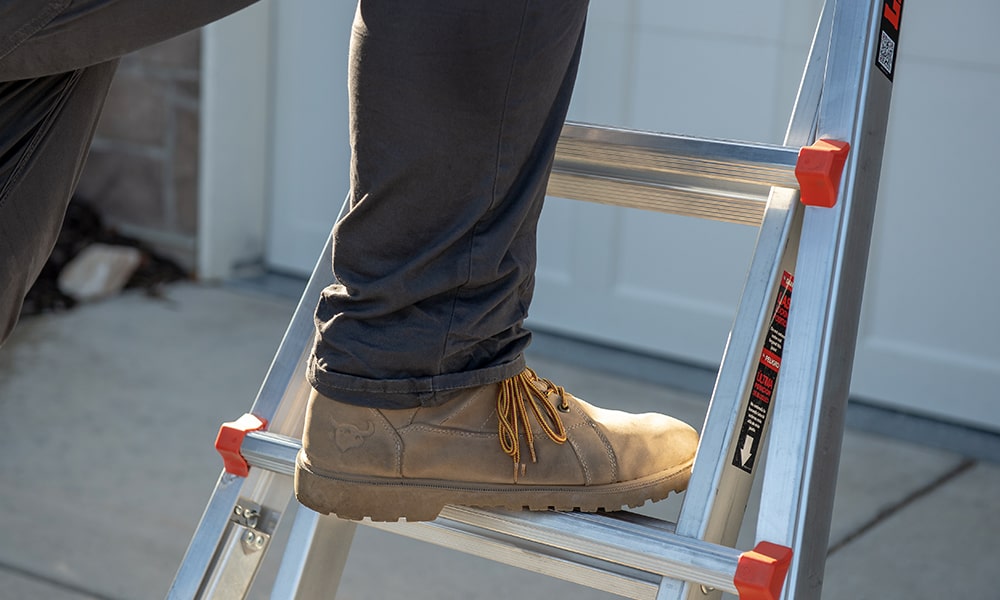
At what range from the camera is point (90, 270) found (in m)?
3.28

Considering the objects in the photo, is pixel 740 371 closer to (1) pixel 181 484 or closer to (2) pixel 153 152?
(1) pixel 181 484

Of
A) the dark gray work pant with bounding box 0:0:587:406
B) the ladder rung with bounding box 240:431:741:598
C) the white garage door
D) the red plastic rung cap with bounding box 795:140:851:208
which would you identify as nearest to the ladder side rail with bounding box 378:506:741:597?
the ladder rung with bounding box 240:431:741:598

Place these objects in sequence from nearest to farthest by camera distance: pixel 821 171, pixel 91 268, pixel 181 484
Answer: pixel 821 171, pixel 181 484, pixel 91 268

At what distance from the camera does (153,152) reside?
338 cm

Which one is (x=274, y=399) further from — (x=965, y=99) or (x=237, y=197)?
(x=237, y=197)

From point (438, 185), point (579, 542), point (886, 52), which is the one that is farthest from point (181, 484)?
point (886, 52)

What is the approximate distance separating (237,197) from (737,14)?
1503 millimetres

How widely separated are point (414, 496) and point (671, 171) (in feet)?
1.29

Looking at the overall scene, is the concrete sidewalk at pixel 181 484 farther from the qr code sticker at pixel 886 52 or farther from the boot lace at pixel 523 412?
the qr code sticker at pixel 886 52

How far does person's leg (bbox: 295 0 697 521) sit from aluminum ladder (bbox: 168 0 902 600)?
0.20ft

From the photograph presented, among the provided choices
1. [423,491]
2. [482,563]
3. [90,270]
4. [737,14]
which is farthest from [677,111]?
[423,491]

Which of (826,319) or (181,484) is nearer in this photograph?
(826,319)

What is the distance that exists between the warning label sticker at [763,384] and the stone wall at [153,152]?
2.48 m

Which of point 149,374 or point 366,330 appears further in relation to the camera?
point 149,374
